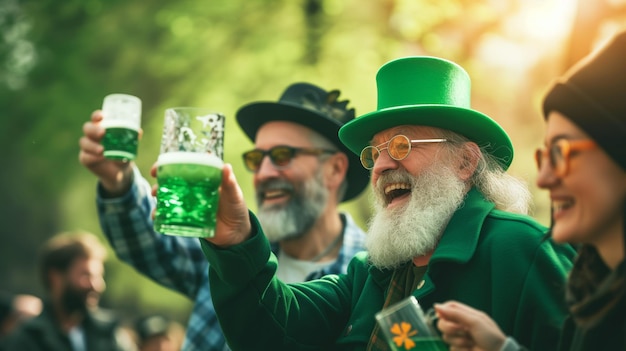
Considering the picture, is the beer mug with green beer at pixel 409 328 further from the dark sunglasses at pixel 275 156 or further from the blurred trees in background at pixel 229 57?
the blurred trees in background at pixel 229 57

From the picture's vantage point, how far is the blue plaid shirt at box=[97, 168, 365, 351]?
15.3ft

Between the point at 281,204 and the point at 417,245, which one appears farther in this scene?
the point at 281,204

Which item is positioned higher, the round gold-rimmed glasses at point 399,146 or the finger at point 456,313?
the round gold-rimmed glasses at point 399,146

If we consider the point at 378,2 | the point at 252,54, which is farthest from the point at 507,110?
the point at 252,54

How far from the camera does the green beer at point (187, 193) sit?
262 cm

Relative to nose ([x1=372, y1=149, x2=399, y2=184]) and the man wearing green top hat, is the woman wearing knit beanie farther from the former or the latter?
nose ([x1=372, y1=149, x2=399, y2=184])

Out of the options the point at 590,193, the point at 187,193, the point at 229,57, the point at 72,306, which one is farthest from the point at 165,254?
the point at 229,57

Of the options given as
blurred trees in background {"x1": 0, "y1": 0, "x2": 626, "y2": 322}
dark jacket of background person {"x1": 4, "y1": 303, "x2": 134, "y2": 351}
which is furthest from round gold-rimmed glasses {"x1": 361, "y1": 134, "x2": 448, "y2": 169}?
blurred trees in background {"x1": 0, "y1": 0, "x2": 626, "y2": 322}

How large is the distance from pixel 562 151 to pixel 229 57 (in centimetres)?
933

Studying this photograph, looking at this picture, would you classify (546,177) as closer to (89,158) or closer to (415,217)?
(415,217)

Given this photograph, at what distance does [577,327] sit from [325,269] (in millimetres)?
2722

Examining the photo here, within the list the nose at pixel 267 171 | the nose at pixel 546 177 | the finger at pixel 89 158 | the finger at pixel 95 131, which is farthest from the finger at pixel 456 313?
the nose at pixel 267 171

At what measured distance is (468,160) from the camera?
11.3 feet

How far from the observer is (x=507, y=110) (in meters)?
10.8
